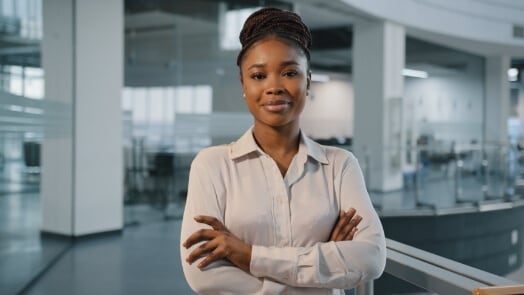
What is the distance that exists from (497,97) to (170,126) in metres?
13.6

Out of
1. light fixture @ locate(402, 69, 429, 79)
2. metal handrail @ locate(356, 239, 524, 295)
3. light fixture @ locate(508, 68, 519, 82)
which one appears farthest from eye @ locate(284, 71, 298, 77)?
light fixture @ locate(508, 68, 519, 82)

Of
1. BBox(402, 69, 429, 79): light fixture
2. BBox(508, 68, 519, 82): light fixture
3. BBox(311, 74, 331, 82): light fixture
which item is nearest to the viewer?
BBox(402, 69, 429, 79): light fixture

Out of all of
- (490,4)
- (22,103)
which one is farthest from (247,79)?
(490,4)

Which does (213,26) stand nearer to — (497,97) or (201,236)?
(201,236)

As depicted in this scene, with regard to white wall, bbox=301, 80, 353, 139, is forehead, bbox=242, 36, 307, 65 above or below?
below

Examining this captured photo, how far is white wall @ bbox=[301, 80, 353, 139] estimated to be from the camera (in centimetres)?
1545

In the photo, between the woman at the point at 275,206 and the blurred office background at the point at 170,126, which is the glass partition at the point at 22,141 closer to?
the blurred office background at the point at 170,126

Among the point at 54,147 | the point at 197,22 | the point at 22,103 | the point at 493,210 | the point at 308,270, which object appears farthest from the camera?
the point at 197,22

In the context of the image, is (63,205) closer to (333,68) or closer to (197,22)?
(197,22)

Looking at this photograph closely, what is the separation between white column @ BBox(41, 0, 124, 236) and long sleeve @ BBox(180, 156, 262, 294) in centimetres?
486

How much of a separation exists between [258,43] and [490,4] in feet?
48.8

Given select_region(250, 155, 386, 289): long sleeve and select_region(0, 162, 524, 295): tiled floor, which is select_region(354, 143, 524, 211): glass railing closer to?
select_region(0, 162, 524, 295): tiled floor

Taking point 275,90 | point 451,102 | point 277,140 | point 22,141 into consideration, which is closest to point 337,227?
point 277,140

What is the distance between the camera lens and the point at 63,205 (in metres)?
6.52
